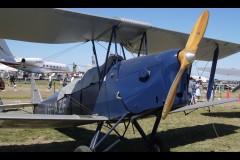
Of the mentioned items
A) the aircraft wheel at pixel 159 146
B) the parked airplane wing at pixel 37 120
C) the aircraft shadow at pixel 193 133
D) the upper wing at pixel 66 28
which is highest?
the upper wing at pixel 66 28

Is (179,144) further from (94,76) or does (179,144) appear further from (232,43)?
(232,43)

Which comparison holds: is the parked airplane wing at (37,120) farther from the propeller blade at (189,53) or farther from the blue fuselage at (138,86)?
the propeller blade at (189,53)

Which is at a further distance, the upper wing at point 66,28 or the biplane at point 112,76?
the upper wing at point 66,28

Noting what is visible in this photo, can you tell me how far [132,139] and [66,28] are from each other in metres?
3.31

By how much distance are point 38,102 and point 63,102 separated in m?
2.18

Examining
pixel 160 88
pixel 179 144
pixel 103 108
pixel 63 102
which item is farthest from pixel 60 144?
pixel 160 88

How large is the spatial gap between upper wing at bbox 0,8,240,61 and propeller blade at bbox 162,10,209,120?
70.2 inches

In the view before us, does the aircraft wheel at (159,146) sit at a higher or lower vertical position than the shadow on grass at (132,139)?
higher

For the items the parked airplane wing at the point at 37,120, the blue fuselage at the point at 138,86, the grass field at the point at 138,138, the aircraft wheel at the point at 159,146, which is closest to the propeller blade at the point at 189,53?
the blue fuselage at the point at 138,86

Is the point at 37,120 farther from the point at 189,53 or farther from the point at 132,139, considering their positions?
the point at 132,139

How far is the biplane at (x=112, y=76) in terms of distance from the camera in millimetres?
4973

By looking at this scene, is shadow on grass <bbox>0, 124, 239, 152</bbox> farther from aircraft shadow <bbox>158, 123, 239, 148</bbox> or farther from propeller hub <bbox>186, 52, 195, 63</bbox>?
propeller hub <bbox>186, 52, 195, 63</bbox>

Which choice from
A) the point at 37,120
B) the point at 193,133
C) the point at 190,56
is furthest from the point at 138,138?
the point at 190,56

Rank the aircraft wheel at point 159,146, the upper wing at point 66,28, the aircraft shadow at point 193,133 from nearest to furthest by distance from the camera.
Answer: the upper wing at point 66,28, the aircraft wheel at point 159,146, the aircraft shadow at point 193,133
